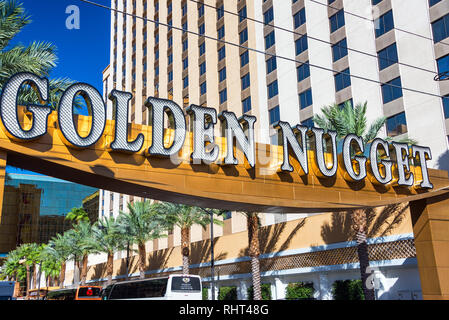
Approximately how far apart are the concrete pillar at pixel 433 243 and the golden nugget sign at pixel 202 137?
115 cm

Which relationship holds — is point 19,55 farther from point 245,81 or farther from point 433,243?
point 245,81

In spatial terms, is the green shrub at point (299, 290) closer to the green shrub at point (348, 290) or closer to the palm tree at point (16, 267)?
the green shrub at point (348, 290)

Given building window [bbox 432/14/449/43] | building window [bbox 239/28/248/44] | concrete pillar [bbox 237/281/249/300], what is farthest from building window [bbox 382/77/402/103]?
concrete pillar [bbox 237/281/249/300]

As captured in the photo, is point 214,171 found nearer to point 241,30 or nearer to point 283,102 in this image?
point 283,102

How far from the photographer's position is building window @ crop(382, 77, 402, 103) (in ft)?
128

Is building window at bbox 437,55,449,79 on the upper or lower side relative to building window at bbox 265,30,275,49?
lower

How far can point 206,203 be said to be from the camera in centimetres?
1947

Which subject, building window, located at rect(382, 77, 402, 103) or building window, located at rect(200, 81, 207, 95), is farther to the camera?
building window, located at rect(200, 81, 207, 95)

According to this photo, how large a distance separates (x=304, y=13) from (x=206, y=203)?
35745 mm

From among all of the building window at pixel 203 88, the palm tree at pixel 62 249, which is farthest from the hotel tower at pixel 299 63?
the palm tree at pixel 62 249

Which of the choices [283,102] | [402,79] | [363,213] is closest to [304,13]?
[283,102]

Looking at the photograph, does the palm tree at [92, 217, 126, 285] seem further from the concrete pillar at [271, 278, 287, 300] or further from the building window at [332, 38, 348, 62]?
the building window at [332, 38, 348, 62]

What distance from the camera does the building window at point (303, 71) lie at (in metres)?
47.8

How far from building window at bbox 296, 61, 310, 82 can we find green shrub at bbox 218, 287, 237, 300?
2270 cm
